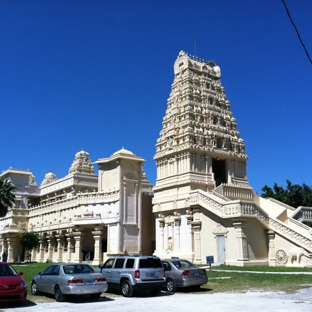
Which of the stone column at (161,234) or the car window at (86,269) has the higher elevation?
the stone column at (161,234)

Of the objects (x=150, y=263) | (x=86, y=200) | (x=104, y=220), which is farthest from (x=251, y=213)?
(x=86, y=200)

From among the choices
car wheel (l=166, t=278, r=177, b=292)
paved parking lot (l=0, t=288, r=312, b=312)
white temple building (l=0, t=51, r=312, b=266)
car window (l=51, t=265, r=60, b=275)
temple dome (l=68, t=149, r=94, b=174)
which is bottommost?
paved parking lot (l=0, t=288, r=312, b=312)

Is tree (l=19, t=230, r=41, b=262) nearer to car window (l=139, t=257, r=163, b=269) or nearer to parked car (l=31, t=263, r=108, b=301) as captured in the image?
parked car (l=31, t=263, r=108, b=301)

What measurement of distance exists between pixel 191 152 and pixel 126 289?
84.7ft

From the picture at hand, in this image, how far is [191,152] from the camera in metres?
41.5

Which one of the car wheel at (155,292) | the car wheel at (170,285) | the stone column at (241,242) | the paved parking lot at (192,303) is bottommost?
the paved parking lot at (192,303)

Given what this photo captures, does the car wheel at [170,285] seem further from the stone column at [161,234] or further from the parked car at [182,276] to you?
the stone column at [161,234]

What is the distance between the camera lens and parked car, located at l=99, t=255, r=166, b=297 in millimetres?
16547

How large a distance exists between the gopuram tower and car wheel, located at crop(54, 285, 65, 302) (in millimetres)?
22939

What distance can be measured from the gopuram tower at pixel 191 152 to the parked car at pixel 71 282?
22.2m

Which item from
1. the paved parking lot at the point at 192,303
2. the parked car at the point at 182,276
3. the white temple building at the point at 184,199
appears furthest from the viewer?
the white temple building at the point at 184,199

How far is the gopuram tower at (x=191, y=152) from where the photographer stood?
4066 cm

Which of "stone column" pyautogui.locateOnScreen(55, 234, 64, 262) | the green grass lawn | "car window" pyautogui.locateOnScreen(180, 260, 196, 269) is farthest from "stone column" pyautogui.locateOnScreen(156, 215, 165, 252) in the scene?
"car window" pyautogui.locateOnScreen(180, 260, 196, 269)

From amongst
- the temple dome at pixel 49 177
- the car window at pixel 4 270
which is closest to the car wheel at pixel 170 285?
the car window at pixel 4 270
